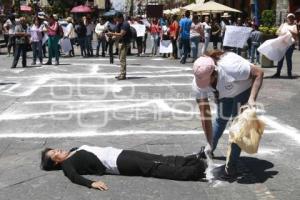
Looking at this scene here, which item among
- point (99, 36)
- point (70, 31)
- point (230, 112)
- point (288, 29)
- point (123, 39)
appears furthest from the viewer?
point (70, 31)

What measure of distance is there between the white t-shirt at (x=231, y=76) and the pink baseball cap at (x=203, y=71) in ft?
0.45

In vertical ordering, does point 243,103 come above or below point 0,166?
above


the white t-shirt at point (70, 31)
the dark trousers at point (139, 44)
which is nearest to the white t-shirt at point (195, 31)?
the dark trousers at point (139, 44)

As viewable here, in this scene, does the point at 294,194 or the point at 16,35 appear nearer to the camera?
the point at 294,194

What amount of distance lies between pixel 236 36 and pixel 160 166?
42.2 ft

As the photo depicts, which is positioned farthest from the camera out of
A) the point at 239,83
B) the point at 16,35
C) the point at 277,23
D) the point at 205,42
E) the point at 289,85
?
the point at 277,23

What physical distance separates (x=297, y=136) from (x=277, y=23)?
87.5ft

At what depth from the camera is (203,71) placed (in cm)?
523

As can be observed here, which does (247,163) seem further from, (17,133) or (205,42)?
(205,42)

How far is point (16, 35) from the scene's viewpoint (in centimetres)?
1784

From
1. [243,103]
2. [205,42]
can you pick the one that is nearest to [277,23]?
[205,42]

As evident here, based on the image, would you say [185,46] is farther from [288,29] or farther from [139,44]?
[288,29]

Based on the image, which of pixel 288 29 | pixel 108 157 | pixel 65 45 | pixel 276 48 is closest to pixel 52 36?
pixel 65 45

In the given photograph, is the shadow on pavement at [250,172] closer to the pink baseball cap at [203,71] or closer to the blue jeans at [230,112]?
the blue jeans at [230,112]
